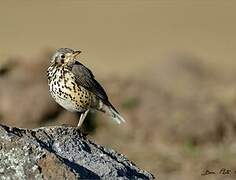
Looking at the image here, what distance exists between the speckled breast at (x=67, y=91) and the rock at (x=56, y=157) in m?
1.96

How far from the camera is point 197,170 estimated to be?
517 inches

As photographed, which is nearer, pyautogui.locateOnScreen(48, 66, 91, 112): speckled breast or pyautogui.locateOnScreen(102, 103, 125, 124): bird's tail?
pyautogui.locateOnScreen(48, 66, 91, 112): speckled breast

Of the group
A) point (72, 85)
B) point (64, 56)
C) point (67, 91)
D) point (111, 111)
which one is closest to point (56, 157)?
point (67, 91)

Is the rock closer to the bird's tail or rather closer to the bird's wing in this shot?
the bird's wing

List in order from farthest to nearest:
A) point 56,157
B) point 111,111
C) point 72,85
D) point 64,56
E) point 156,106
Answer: point 156,106 → point 111,111 → point 64,56 → point 72,85 → point 56,157

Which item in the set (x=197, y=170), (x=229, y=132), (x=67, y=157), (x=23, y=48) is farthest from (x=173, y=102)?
(x=23, y=48)

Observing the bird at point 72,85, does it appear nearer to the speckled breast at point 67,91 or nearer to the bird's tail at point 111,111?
the speckled breast at point 67,91

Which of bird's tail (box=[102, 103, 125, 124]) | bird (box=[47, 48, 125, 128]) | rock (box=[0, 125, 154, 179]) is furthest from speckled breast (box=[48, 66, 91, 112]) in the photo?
rock (box=[0, 125, 154, 179])

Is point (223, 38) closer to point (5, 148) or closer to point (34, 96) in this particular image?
point (34, 96)

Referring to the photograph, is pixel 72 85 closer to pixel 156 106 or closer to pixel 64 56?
pixel 64 56

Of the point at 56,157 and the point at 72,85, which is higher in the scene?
the point at 72,85

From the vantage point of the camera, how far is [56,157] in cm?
703

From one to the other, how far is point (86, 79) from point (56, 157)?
348 cm

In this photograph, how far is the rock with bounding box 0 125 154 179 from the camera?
695 centimetres
